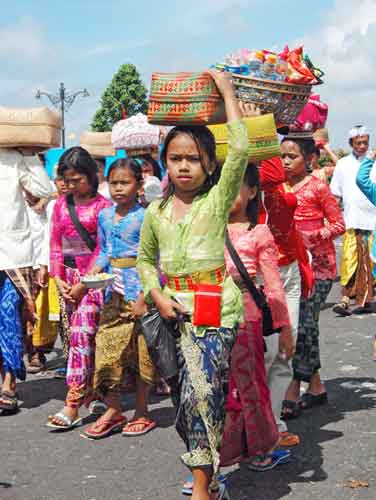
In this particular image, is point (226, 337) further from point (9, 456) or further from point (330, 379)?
point (330, 379)

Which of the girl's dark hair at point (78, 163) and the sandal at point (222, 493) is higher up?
the girl's dark hair at point (78, 163)

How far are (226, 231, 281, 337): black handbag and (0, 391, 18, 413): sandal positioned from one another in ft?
8.21

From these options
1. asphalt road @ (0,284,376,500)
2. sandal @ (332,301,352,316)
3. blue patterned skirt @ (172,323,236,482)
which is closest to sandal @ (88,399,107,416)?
asphalt road @ (0,284,376,500)

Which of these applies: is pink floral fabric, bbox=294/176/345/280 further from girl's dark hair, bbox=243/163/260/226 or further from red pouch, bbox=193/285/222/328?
red pouch, bbox=193/285/222/328

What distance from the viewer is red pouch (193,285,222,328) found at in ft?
12.6

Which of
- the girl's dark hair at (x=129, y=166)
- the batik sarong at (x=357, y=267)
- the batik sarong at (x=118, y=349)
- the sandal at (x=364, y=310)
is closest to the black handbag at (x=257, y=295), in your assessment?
the batik sarong at (x=118, y=349)

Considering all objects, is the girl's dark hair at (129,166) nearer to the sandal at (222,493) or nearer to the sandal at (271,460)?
the sandal at (271,460)

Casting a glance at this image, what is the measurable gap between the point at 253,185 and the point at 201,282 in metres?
0.88

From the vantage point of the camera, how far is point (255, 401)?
14.4 feet

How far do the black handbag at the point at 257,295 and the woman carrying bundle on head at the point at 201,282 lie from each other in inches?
12.4

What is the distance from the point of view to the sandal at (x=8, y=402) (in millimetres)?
6207

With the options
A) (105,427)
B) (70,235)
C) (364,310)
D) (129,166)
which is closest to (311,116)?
(129,166)

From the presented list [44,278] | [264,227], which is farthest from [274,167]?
[44,278]

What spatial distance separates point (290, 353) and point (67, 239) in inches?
87.3
